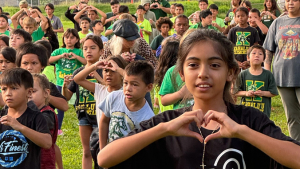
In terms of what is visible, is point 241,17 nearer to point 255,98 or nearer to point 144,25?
point 144,25

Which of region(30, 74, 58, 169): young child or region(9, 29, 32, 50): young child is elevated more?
region(9, 29, 32, 50): young child

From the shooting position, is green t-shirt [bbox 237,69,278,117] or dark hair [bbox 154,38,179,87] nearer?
dark hair [bbox 154,38,179,87]

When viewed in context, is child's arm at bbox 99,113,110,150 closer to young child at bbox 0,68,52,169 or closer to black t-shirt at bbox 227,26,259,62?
young child at bbox 0,68,52,169

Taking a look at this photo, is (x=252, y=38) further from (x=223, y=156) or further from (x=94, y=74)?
(x=223, y=156)

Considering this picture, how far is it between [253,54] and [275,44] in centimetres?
33

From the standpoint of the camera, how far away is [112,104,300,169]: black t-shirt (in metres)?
2.48

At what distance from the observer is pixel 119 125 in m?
4.60

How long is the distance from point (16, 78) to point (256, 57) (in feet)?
12.7

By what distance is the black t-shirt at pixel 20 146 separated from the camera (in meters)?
4.04

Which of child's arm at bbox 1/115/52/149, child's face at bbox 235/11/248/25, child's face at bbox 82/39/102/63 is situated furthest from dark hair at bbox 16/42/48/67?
child's face at bbox 235/11/248/25

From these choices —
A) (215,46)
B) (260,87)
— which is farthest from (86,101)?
(215,46)

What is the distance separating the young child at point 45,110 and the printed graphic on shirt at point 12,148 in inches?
17.2

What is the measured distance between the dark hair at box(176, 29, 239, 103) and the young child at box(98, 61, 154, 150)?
1856mm

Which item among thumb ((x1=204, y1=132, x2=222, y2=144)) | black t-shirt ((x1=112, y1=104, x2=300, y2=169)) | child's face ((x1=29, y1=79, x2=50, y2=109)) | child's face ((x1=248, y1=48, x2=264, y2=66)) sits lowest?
child's face ((x1=248, y1=48, x2=264, y2=66))
